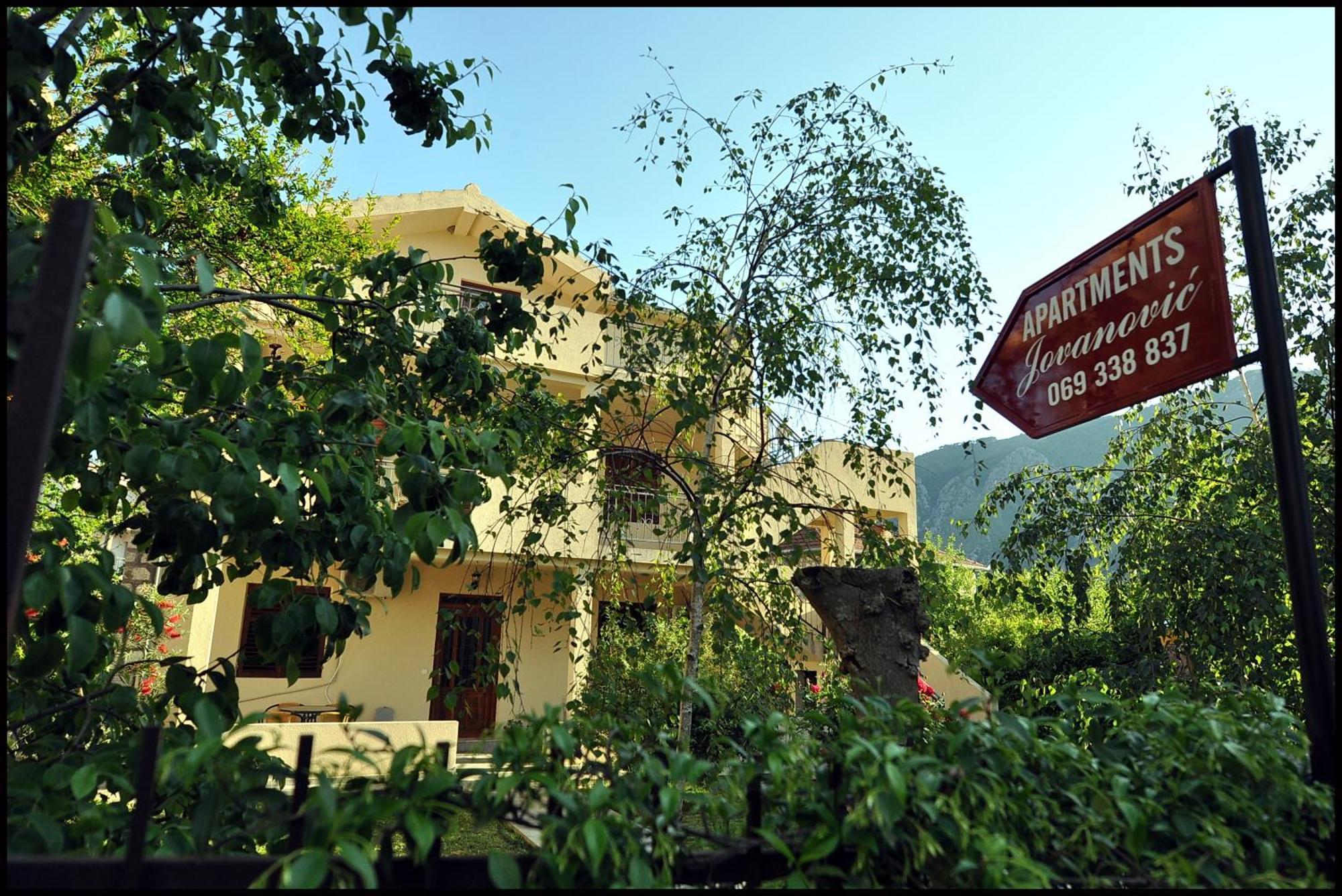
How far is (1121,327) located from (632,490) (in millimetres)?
3630

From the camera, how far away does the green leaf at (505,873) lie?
4.75 feet

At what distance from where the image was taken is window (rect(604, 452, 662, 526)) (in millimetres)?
5617

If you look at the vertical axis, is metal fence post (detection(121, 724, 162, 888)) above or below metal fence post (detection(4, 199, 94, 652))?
below

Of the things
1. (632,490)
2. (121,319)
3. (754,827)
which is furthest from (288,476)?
(632,490)

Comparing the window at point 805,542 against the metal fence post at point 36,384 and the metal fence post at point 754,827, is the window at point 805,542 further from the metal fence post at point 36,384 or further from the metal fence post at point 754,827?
the metal fence post at point 36,384

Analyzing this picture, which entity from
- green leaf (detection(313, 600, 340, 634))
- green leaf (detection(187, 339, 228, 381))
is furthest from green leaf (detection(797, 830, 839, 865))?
green leaf (detection(187, 339, 228, 381))

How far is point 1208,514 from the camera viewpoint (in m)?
6.24

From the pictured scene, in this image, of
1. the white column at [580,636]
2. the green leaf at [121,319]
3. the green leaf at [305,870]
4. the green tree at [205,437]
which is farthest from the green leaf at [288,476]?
the white column at [580,636]

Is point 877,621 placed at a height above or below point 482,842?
above

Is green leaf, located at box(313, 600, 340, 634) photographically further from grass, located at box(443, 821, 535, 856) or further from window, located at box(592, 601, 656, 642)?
window, located at box(592, 601, 656, 642)

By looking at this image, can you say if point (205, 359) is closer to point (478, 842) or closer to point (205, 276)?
point (205, 276)

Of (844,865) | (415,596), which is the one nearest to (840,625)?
(844,865)

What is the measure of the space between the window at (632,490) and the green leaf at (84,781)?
3835 millimetres

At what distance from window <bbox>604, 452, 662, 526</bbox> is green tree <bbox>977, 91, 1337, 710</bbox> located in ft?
9.02
